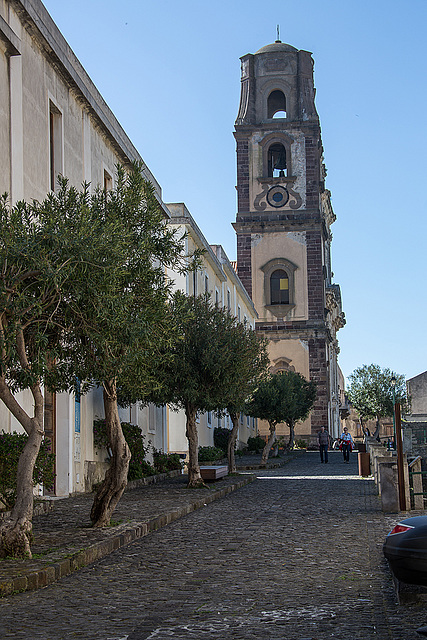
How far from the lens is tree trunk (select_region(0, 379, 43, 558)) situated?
929 cm

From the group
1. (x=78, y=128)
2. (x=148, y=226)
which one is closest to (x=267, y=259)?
(x=78, y=128)

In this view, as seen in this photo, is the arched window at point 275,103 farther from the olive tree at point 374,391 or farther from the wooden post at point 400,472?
the wooden post at point 400,472

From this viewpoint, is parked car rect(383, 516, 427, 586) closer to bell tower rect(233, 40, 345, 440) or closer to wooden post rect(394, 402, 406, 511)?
wooden post rect(394, 402, 406, 511)

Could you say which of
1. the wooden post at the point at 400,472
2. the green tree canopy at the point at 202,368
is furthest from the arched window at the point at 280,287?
the wooden post at the point at 400,472

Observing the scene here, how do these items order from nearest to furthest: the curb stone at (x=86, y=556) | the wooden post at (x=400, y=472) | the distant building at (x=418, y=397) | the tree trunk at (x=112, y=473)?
the curb stone at (x=86, y=556) → the tree trunk at (x=112, y=473) → the wooden post at (x=400, y=472) → the distant building at (x=418, y=397)

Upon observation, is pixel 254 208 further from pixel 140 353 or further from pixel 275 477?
pixel 140 353

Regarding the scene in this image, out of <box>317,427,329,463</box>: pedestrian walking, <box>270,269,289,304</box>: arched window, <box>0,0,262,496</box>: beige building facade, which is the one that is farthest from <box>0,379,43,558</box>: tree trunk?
<box>270,269,289,304</box>: arched window

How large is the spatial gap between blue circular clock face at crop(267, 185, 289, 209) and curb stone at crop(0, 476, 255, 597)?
44.9 meters

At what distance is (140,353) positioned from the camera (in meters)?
11.0

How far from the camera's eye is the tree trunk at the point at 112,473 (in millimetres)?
12016

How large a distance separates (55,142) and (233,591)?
1138 centimetres

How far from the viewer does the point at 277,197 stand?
58.8m

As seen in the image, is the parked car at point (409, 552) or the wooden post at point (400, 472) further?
the wooden post at point (400, 472)

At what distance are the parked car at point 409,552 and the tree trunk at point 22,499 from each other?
14.0 feet
